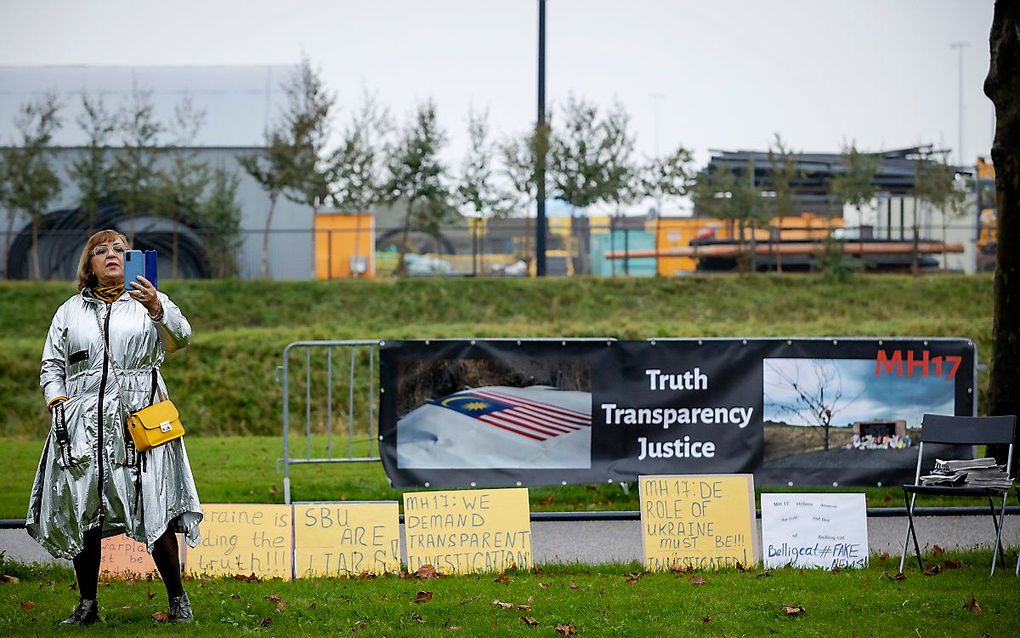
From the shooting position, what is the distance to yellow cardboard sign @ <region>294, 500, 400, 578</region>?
8734 mm

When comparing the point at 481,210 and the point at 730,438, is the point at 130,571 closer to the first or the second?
the point at 730,438

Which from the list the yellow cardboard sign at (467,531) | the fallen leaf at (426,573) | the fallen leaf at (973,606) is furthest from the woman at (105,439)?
the fallen leaf at (973,606)

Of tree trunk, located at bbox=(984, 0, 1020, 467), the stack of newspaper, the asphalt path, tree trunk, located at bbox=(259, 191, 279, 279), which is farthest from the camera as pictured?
tree trunk, located at bbox=(259, 191, 279, 279)

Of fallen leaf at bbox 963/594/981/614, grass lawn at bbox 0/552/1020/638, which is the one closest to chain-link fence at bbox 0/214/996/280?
grass lawn at bbox 0/552/1020/638

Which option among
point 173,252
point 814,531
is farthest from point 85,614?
point 173,252

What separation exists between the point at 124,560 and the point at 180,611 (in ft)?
6.58

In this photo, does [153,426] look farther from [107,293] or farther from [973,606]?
[973,606]

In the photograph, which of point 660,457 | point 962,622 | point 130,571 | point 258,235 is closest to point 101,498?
point 130,571

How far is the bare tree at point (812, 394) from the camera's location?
1166 centimetres

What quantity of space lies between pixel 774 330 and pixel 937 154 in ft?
38.6

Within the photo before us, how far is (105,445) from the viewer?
260 inches

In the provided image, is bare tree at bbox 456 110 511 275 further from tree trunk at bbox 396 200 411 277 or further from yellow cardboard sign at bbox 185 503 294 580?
yellow cardboard sign at bbox 185 503 294 580

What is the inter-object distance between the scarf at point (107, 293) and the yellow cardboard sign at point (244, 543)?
2528 millimetres

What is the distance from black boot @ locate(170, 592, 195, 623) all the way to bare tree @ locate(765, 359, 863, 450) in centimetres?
635
